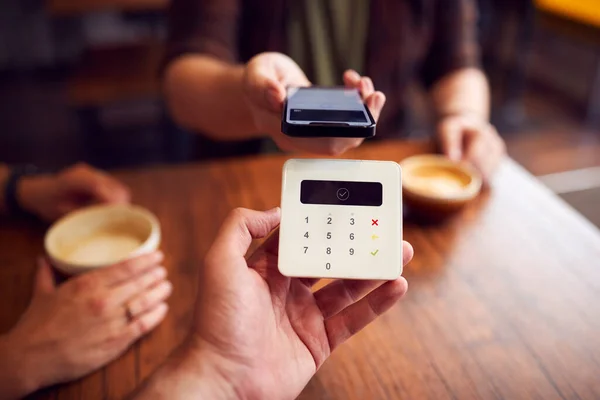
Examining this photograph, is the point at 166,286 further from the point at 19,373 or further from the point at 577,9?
the point at 577,9

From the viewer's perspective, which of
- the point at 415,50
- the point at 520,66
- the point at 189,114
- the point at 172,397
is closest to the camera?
the point at 172,397

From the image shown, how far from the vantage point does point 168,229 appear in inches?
28.3

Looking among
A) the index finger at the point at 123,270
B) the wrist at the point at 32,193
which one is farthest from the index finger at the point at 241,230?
the wrist at the point at 32,193

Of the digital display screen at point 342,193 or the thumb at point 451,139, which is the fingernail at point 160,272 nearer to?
the digital display screen at point 342,193

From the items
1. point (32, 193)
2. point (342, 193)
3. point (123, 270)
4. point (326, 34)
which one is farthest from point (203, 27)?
point (342, 193)

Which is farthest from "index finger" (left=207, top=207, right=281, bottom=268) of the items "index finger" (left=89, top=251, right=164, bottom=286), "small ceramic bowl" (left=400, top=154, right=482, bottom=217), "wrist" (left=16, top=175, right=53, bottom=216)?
"wrist" (left=16, top=175, right=53, bottom=216)

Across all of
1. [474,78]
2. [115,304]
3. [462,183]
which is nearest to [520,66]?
[474,78]

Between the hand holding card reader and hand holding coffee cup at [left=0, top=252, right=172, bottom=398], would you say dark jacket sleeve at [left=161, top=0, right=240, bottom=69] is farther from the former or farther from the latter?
the hand holding card reader

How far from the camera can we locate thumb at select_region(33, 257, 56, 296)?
60 centimetres

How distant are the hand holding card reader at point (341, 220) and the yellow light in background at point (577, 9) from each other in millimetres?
1103

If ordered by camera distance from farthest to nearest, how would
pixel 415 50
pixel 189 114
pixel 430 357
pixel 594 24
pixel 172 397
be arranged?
1. pixel 594 24
2. pixel 415 50
3. pixel 189 114
4. pixel 430 357
5. pixel 172 397

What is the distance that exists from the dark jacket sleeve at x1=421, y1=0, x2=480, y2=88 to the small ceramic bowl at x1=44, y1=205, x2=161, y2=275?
0.65m

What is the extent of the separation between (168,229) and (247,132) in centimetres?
17

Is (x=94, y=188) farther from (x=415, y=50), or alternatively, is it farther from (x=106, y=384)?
(x=415, y=50)
